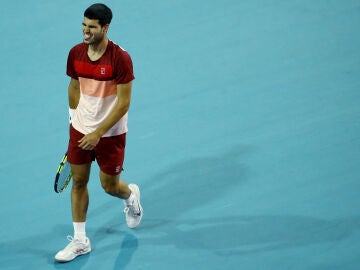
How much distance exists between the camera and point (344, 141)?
724 cm

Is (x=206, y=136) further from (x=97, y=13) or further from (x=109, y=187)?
(x=97, y=13)

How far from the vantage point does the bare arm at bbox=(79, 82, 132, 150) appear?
5320 millimetres

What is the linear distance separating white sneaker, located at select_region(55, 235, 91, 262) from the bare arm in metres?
0.94

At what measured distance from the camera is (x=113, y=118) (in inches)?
212

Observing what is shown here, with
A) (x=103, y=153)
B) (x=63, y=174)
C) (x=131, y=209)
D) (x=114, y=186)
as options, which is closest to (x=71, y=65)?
(x=103, y=153)

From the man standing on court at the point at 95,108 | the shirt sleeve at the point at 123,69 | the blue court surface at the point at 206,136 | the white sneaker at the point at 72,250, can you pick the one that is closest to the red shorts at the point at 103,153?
the man standing on court at the point at 95,108

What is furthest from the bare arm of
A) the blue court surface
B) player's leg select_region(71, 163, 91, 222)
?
the blue court surface

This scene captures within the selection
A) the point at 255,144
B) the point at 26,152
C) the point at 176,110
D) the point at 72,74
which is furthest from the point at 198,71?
the point at 72,74

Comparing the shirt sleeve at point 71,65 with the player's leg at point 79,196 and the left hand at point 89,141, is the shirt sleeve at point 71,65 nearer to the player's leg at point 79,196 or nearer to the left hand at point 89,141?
the left hand at point 89,141

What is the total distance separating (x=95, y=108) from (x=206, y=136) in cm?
214

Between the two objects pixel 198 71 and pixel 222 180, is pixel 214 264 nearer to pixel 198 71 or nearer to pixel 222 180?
pixel 222 180

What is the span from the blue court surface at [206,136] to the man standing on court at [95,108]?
0.52 meters

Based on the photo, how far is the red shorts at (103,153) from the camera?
5.61m

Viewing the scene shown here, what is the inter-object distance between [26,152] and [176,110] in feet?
5.40
